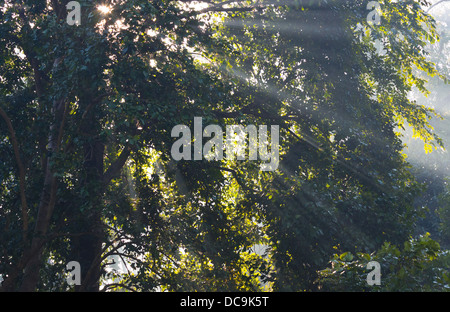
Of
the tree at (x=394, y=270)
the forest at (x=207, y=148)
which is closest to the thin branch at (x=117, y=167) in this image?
the forest at (x=207, y=148)

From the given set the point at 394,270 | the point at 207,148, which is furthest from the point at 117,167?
the point at 394,270

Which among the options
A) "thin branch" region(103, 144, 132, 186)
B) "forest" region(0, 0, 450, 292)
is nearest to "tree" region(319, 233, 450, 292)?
"forest" region(0, 0, 450, 292)

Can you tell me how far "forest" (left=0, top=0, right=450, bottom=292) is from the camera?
7.75 meters

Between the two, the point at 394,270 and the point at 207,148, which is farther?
the point at 207,148

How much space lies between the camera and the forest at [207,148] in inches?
305

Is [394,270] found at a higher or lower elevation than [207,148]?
lower

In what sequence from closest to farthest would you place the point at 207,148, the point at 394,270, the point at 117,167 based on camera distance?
the point at 394,270 < the point at 207,148 < the point at 117,167

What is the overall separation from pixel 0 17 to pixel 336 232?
7.83m

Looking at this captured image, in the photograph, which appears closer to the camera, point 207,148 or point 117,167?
point 207,148

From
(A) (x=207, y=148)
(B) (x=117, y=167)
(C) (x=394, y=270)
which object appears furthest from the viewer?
(B) (x=117, y=167)

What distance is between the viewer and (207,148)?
8766 millimetres

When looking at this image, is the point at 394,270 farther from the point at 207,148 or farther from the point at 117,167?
the point at 117,167

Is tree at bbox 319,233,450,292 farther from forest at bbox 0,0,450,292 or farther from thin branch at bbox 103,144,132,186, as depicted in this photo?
thin branch at bbox 103,144,132,186
